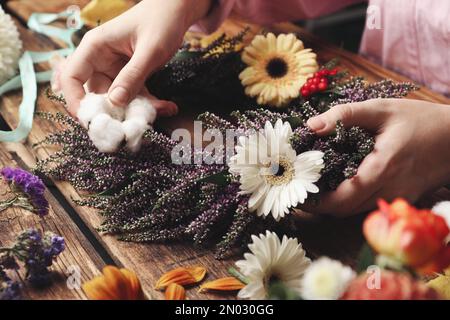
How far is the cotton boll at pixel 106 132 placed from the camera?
0.72m

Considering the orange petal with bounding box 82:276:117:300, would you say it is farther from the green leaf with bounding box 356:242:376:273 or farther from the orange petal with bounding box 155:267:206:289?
the green leaf with bounding box 356:242:376:273

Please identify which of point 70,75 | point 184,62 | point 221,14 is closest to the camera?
point 70,75

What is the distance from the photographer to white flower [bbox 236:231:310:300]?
1.89ft

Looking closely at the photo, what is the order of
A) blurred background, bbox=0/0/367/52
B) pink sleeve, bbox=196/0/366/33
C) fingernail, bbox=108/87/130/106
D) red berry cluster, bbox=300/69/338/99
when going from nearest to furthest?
fingernail, bbox=108/87/130/106 < red berry cluster, bbox=300/69/338/99 < pink sleeve, bbox=196/0/366/33 < blurred background, bbox=0/0/367/52

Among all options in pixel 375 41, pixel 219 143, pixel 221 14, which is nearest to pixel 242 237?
pixel 219 143

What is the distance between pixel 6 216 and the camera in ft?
2.39

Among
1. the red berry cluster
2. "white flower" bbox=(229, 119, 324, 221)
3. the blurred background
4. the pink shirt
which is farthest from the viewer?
the blurred background

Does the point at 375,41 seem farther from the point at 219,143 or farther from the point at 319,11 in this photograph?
the point at 219,143

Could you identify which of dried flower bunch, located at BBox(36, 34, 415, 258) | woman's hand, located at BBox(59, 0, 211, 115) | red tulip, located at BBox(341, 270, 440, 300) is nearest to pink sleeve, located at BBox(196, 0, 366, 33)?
woman's hand, located at BBox(59, 0, 211, 115)

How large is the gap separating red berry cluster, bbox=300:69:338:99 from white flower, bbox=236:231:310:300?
0.32 metres

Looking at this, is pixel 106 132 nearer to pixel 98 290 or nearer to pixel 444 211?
pixel 98 290

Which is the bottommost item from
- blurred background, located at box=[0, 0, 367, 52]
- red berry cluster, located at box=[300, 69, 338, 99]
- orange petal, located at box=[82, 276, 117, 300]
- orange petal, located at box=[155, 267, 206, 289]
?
orange petal, located at box=[82, 276, 117, 300]

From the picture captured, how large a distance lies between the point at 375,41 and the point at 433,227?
794 millimetres

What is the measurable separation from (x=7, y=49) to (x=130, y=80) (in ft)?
1.20
